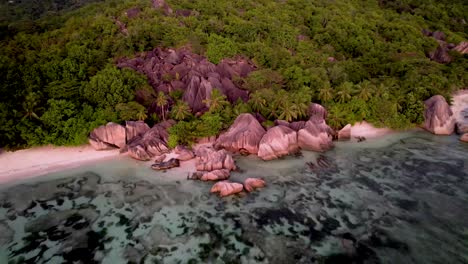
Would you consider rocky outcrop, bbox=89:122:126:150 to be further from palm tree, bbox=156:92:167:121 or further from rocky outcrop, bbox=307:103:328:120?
rocky outcrop, bbox=307:103:328:120

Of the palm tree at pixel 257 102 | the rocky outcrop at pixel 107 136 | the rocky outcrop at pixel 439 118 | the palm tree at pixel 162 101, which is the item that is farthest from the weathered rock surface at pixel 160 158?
the rocky outcrop at pixel 439 118

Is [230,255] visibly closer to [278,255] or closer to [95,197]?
[278,255]

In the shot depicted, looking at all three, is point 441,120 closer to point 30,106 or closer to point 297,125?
point 297,125

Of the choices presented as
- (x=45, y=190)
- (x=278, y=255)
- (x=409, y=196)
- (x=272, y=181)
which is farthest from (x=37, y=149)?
(x=409, y=196)

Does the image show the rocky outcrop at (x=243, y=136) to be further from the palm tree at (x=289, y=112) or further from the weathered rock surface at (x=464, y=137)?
the weathered rock surface at (x=464, y=137)

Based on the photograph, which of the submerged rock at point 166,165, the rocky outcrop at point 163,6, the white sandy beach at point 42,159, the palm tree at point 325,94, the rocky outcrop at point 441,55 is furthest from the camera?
the rocky outcrop at point 441,55

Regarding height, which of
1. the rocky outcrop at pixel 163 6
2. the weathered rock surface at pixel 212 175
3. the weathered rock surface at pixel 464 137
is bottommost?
the weathered rock surface at pixel 212 175
